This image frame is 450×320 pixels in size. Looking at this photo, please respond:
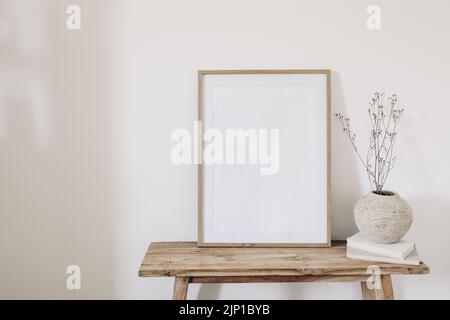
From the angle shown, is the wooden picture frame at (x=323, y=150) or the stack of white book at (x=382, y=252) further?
the wooden picture frame at (x=323, y=150)

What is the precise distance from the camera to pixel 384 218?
4.42 feet

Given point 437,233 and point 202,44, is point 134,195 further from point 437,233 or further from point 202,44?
point 437,233

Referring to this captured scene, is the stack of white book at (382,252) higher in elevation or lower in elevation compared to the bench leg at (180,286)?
higher

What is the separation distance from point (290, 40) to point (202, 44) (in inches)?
12.7

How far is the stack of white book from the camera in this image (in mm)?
→ 1315

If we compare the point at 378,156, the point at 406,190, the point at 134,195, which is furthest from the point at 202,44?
the point at 406,190

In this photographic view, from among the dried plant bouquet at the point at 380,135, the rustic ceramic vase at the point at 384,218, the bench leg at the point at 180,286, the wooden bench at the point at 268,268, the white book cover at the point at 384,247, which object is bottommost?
the bench leg at the point at 180,286

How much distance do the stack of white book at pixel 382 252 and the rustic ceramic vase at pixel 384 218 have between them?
0.03 meters

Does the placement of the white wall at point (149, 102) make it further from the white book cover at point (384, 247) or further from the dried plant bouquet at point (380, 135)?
the white book cover at point (384, 247)

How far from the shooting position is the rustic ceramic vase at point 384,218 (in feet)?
4.43

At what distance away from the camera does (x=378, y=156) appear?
154 centimetres

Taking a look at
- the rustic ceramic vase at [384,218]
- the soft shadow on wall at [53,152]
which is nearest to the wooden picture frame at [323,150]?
the rustic ceramic vase at [384,218]

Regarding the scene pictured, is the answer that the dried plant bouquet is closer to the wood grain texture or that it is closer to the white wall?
the white wall

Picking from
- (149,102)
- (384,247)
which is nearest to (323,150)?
(384,247)
